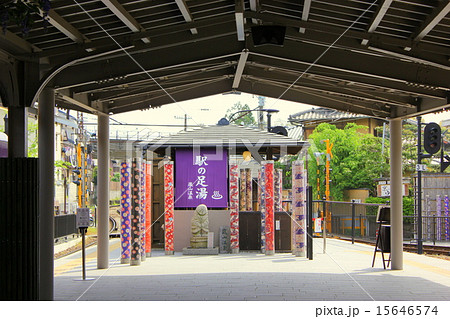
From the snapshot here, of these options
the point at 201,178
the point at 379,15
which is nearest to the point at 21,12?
the point at 379,15

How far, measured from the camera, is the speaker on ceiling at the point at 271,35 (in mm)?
9414

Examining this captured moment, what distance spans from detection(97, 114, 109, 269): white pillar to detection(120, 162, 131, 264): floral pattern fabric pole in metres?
0.87

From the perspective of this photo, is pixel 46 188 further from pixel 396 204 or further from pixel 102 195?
pixel 396 204

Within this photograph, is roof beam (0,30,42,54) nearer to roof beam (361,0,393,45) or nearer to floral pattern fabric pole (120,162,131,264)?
roof beam (361,0,393,45)

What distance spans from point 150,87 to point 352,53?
452 centimetres

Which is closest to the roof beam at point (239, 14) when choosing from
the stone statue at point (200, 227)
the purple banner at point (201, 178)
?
the stone statue at point (200, 227)

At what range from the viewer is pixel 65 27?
8438 mm

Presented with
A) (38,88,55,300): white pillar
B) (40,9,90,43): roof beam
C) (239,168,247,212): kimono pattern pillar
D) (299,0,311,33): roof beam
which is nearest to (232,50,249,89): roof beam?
(299,0,311,33): roof beam

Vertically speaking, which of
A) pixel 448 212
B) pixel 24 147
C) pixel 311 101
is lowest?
pixel 448 212

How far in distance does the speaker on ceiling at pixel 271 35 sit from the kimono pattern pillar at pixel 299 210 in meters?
7.51

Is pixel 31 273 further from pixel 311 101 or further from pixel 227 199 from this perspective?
pixel 227 199

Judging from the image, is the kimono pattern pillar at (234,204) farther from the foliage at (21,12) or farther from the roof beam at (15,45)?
the foliage at (21,12)

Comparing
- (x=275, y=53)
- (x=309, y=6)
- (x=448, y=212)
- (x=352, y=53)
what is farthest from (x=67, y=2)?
(x=448, y=212)

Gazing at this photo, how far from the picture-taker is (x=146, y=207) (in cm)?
1634
